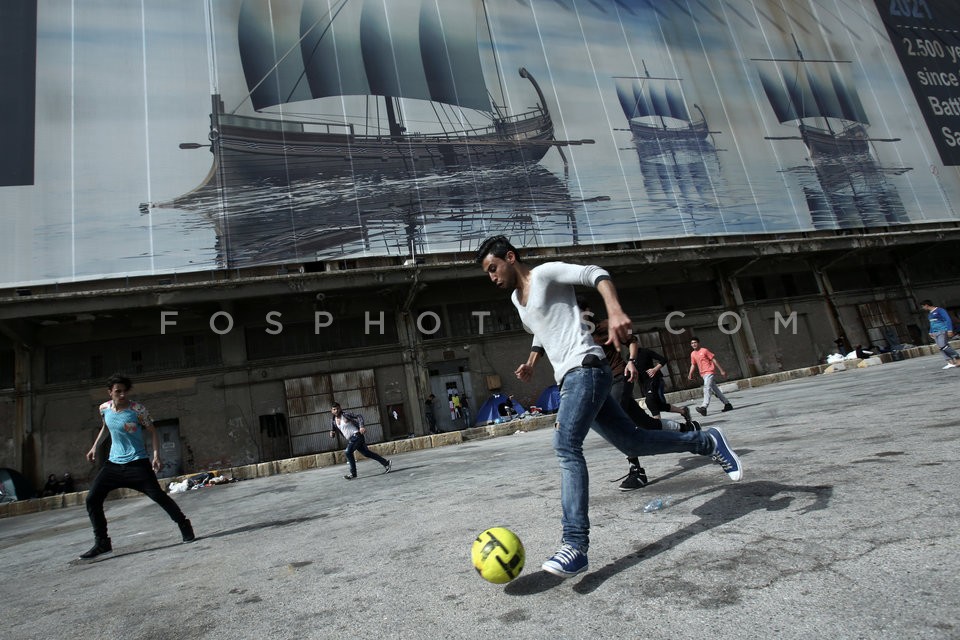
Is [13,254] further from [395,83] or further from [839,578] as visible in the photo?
[839,578]

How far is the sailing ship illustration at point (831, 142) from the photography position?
2284cm

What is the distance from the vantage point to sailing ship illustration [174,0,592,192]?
17469 millimetres

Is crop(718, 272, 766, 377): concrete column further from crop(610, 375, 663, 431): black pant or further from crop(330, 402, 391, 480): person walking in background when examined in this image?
crop(610, 375, 663, 431): black pant

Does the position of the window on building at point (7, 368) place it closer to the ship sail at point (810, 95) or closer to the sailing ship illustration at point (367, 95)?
the sailing ship illustration at point (367, 95)

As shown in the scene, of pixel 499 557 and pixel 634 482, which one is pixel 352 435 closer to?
pixel 634 482

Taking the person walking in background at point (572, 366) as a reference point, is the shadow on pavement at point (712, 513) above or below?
below

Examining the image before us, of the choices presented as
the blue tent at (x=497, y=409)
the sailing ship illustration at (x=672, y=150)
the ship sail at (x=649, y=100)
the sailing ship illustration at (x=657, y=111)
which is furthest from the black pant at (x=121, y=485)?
the ship sail at (x=649, y=100)

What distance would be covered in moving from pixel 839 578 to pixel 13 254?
19.9 meters

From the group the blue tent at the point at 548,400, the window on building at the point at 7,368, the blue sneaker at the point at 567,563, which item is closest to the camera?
the blue sneaker at the point at 567,563

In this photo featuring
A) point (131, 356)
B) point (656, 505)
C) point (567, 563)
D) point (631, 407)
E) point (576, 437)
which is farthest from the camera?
point (131, 356)

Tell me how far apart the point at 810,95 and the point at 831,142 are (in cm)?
253

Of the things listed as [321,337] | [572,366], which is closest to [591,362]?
[572,366]

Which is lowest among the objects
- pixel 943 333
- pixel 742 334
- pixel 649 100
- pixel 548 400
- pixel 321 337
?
pixel 943 333

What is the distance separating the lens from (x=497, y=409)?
1883 centimetres
